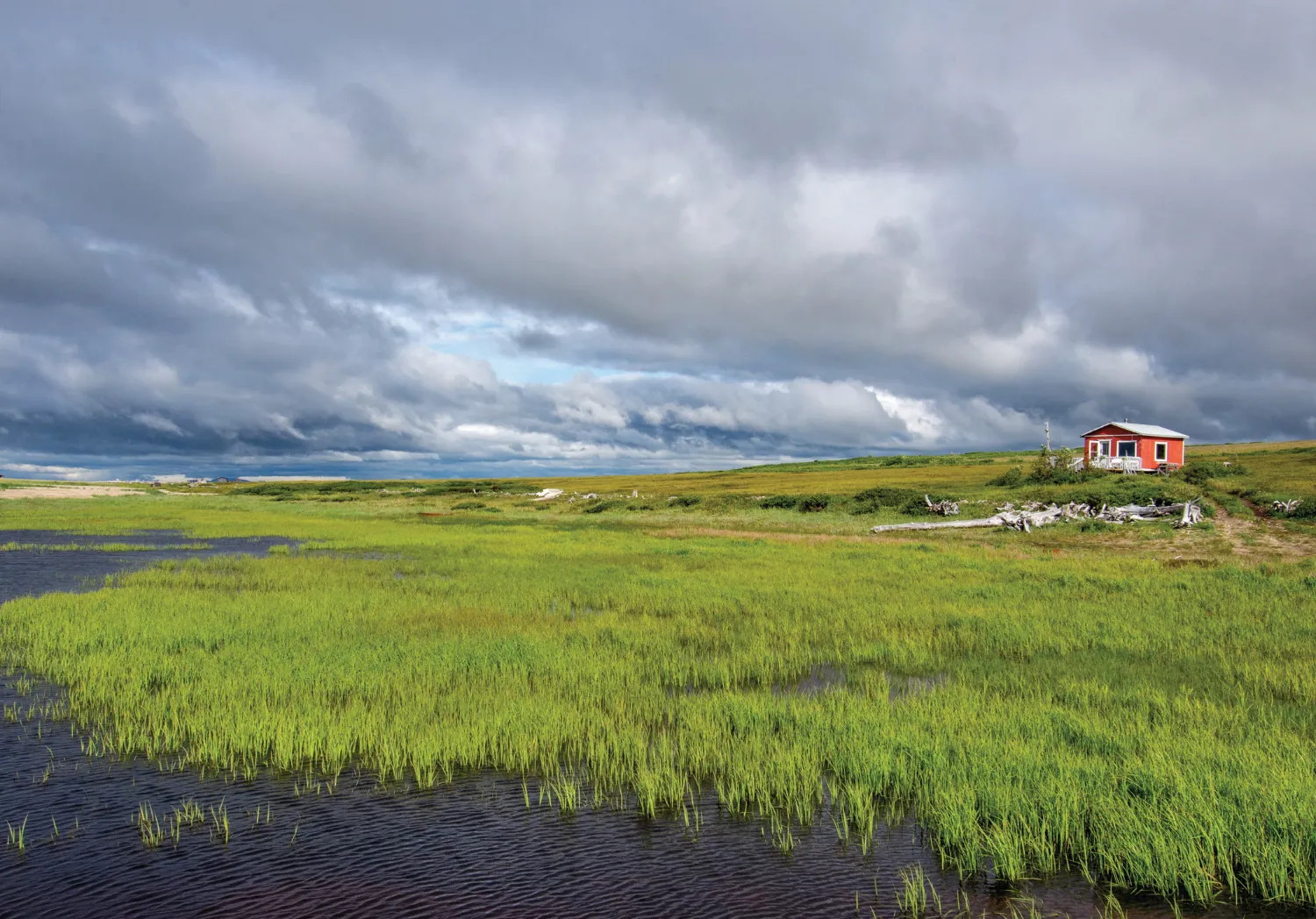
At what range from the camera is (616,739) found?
982cm

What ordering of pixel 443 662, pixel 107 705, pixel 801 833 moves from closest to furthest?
pixel 801 833, pixel 107 705, pixel 443 662

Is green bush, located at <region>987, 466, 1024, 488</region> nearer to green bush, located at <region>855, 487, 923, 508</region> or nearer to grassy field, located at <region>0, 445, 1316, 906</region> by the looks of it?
green bush, located at <region>855, 487, 923, 508</region>

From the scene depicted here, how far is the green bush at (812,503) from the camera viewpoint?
6462 centimetres

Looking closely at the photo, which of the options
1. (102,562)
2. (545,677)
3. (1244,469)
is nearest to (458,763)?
(545,677)

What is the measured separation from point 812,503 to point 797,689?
178 ft

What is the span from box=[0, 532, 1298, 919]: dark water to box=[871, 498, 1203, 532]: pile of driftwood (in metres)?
38.3

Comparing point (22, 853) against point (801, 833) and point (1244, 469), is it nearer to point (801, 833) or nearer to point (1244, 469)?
point (801, 833)

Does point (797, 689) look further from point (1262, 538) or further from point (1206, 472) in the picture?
point (1206, 472)

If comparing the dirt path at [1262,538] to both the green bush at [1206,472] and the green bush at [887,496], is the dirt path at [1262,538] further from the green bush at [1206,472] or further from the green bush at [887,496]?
the green bush at [887,496]

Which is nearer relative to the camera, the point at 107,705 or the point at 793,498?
the point at 107,705

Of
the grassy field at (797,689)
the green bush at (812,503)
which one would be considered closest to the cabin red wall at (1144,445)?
the green bush at (812,503)

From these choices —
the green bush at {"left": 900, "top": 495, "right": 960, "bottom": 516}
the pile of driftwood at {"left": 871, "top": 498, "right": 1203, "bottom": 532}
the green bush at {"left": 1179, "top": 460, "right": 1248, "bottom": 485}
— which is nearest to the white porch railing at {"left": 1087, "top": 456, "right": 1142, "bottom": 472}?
the green bush at {"left": 1179, "top": 460, "right": 1248, "bottom": 485}

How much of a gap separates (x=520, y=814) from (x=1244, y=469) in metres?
74.3

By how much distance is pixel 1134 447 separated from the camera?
69312mm
